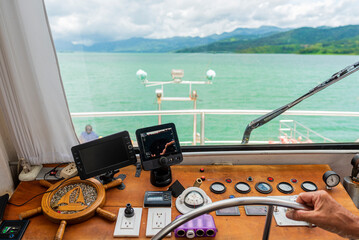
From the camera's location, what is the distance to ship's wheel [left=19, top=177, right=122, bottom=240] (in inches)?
39.9

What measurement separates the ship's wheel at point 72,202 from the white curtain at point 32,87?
0.87 feet

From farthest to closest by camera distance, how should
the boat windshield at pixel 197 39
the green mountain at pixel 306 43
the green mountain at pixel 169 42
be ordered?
the green mountain at pixel 169 42 → the green mountain at pixel 306 43 → the boat windshield at pixel 197 39

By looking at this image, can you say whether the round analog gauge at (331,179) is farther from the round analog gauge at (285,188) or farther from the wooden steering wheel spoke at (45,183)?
the wooden steering wheel spoke at (45,183)

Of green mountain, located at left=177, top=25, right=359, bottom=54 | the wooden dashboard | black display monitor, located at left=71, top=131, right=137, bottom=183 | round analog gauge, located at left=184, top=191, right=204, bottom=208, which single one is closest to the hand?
the wooden dashboard

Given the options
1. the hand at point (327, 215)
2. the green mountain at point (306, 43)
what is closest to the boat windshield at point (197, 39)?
the green mountain at point (306, 43)

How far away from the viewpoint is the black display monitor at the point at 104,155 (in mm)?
1164

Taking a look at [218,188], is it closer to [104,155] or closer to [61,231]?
[104,155]

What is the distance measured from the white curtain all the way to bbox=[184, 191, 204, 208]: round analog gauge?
85 cm

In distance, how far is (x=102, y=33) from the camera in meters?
2.04

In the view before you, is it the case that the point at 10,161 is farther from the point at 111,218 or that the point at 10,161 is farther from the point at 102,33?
the point at 102,33

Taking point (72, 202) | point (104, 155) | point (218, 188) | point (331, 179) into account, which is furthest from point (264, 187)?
point (72, 202)

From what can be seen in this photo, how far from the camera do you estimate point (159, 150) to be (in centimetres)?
127

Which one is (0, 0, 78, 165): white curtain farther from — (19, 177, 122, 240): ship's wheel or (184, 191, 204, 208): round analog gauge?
(184, 191, 204, 208): round analog gauge

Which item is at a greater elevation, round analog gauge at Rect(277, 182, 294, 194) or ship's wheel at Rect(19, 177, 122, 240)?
ship's wheel at Rect(19, 177, 122, 240)
